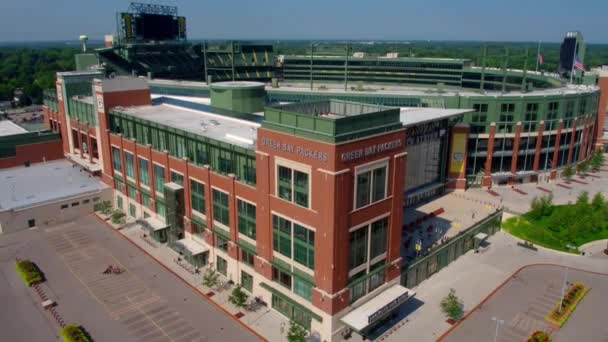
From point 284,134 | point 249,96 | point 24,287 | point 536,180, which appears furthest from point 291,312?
point 536,180

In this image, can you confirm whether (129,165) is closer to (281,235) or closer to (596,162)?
(281,235)

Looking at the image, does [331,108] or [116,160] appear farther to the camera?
[116,160]

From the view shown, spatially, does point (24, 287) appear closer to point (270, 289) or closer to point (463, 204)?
point (270, 289)

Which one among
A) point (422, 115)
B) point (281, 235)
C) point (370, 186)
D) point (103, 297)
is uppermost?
point (422, 115)

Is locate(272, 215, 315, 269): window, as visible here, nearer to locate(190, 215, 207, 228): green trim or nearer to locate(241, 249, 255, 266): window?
locate(241, 249, 255, 266): window

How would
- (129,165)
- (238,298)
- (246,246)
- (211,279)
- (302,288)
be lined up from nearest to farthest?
(302,288), (238,298), (246,246), (211,279), (129,165)

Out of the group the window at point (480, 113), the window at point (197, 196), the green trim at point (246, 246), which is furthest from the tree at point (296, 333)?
the window at point (480, 113)

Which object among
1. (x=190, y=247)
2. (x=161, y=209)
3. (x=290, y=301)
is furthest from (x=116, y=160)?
(x=290, y=301)
